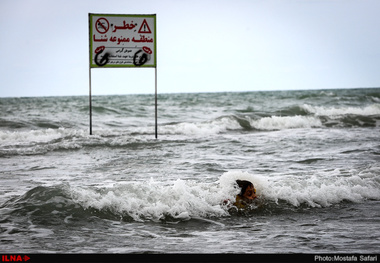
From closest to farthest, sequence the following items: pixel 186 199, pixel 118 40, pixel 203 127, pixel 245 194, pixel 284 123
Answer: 1. pixel 186 199
2. pixel 245 194
3. pixel 118 40
4. pixel 203 127
5. pixel 284 123

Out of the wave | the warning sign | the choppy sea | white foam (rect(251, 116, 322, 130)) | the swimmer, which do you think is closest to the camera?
the choppy sea

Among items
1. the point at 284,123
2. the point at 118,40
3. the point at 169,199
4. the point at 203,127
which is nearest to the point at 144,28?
the point at 118,40

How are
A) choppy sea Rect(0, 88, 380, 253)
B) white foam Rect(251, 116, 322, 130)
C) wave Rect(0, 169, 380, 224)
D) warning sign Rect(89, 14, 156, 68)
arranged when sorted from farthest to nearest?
white foam Rect(251, 116, 322, 130), warning sign Rect(89, 14, 156, 68), wave Rect(0, 169, 380, 224), choppy sea Rect(0, 88, 380, 253)

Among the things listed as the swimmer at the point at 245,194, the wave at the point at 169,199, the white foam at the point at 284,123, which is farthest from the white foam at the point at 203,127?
the swimmer at the point at 245,194

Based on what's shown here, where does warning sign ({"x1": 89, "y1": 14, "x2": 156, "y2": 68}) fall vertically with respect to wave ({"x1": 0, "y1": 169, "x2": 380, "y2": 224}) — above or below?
above

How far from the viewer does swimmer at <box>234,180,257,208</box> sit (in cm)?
589

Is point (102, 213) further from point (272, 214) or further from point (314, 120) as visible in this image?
point (314, 120)

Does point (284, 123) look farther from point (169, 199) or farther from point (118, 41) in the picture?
point (169, 199)

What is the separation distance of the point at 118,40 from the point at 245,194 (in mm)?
7393

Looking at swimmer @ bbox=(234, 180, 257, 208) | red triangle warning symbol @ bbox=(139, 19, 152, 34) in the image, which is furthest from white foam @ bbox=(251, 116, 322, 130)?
swimmer @ bbox=(234, 180, 257, 208)

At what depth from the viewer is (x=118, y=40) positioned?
→ 1218 cm

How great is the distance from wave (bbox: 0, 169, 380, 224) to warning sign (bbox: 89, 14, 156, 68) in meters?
6.34

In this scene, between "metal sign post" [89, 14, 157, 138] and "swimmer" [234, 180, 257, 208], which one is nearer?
"swimmer" [234, 180, 257, 208]

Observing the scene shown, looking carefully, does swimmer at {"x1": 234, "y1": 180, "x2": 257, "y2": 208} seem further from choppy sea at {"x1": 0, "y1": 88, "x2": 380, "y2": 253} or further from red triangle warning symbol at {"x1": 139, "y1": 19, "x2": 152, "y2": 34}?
red triangle warning symbol at {"x1": 139, "y1": 19, "x2": 152, "y2": 34}
